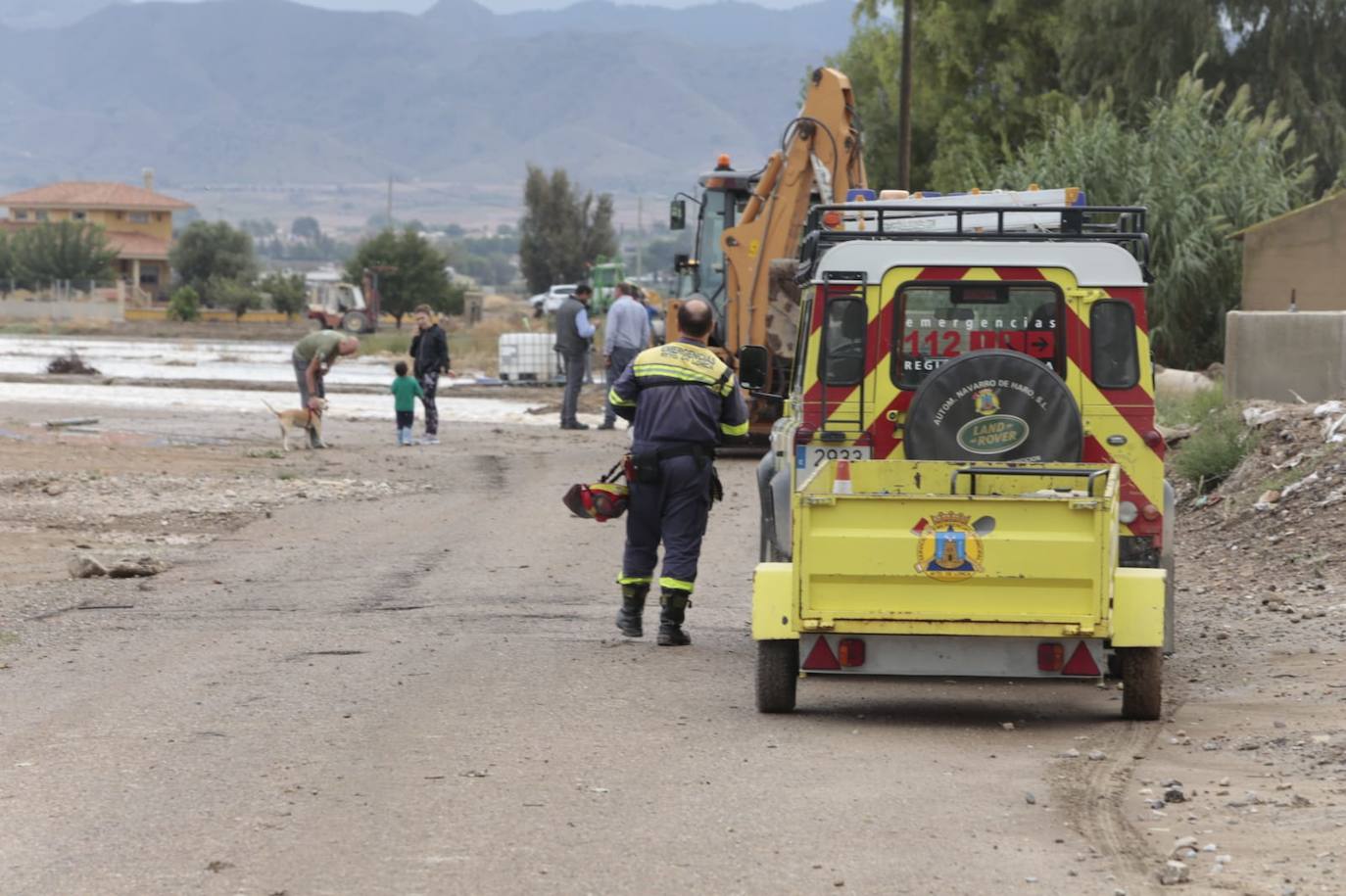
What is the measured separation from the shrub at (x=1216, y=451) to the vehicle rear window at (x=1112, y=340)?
688 centimetres

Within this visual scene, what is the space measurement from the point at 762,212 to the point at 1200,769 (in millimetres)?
14789

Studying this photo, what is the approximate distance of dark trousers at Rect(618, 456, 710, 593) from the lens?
34.7 feet

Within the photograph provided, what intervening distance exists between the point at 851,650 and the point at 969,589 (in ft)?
1.97

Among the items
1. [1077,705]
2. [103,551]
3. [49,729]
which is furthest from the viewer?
[103,551]

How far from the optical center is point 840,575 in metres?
8.22

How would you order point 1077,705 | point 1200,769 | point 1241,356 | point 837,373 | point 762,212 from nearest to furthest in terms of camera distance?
point 1200,769, point 1077,705, point 837,373, point 1241,356, point 762,212

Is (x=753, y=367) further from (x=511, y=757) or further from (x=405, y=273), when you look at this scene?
(x=405, y=273)

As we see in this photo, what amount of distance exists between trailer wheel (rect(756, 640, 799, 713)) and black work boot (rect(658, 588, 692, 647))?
1929 mm

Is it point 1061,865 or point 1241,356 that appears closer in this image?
point 1061,865

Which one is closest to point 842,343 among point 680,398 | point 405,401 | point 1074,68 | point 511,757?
point 680,398

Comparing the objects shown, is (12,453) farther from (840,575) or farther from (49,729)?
(840,575)

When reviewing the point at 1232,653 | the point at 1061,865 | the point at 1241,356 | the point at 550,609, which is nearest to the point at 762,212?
the point at 1241,356

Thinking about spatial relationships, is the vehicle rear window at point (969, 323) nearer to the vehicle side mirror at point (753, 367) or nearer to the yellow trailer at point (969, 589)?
the vehicle side mirror at point (753, 367)

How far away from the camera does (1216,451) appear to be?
16.3 meters
